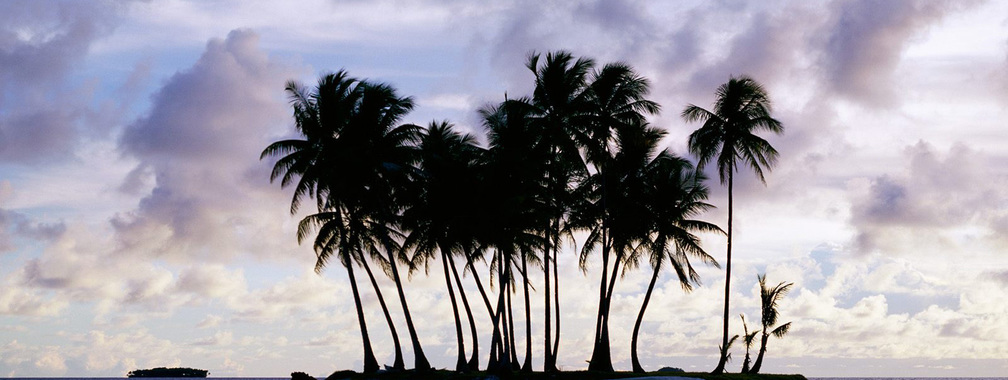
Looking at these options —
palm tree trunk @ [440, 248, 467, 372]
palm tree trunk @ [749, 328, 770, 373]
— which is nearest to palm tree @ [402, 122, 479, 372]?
palm tree trunk @ [440, 248, 467, 372]

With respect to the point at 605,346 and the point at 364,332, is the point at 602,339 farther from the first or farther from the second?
the point at 364,332

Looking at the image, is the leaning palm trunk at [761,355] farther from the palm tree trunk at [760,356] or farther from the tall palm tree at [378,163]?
the tall palm tree at [378,163]

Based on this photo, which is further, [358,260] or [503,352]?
[358,260]

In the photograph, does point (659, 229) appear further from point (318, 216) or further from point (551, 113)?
point (318, 216)

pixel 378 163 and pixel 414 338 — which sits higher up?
pixel 378 163

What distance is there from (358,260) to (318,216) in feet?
11.2

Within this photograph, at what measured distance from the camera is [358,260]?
178 ft

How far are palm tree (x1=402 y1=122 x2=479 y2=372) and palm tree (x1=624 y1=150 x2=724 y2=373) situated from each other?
10146 mm

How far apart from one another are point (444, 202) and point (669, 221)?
13559 millimetres

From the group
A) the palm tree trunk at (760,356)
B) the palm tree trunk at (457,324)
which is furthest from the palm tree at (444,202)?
the palm tree trunk at (760,356)

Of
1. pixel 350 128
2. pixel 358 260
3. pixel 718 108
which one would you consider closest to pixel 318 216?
pixel 358 260

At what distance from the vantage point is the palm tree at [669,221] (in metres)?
52.3

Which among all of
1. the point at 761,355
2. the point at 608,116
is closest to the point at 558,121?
the point at 608,116

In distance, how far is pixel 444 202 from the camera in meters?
46.4
